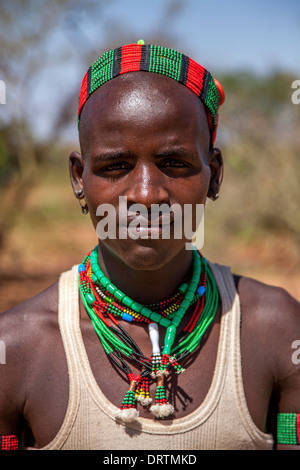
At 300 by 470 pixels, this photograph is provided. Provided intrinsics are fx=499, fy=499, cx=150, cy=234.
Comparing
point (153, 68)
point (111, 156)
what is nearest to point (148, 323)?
point (111, 156)

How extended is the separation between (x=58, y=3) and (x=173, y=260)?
23.2 feet

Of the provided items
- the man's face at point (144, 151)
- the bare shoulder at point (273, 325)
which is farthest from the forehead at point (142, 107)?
the bare shoulder at point (273, 325)

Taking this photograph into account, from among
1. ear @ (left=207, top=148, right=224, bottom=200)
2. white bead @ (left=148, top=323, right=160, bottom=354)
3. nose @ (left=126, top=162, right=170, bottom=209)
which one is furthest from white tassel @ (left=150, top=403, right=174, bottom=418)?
ear @ (left=207, top=148, right=224, bottom=200)

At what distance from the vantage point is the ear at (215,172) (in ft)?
6.50

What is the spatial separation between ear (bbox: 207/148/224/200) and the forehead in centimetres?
16

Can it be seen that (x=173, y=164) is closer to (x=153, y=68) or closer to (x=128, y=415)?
(x=153, y=68)

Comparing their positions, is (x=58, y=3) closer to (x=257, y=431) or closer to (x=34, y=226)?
(x=34, y=226)

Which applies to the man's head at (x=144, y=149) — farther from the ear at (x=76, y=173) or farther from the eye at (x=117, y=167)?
the ear at (x=76, y=173)

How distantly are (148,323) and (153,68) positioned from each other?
37.1 inches

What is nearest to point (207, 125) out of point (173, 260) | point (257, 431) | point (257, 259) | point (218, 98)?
point (218, 98)

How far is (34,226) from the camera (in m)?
13.1

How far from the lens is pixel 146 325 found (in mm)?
1917

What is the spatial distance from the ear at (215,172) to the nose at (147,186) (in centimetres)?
34

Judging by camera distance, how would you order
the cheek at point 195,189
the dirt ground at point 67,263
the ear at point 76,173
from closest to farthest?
the cheek at point 195,189 → the ear at point 76,173 → the dirt ground at point 67,263
